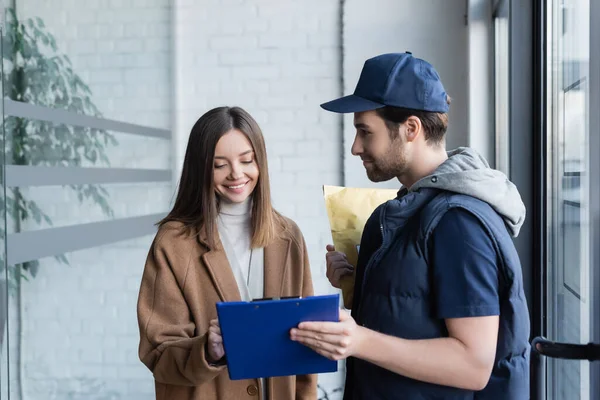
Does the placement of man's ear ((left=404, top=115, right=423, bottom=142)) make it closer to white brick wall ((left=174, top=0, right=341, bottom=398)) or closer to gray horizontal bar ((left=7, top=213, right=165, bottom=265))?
gray horizontal bar ((left=7, top=213, right=165, bottom=265))

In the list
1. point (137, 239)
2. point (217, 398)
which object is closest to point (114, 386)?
point (137, 239)

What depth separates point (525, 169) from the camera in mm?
2291

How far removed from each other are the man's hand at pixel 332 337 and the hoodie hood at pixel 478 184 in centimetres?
30

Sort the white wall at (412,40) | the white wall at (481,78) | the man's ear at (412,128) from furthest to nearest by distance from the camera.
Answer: the white wall at (412,40)
the white wall at (481,78)
the man's ear at (412,128)

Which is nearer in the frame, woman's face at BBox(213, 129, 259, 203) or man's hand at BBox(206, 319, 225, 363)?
man's hand at BBox(206, 319, 225, 363)

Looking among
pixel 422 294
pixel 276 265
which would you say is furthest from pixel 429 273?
pixel 276 265

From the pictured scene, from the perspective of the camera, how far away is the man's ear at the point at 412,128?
135 centimetres

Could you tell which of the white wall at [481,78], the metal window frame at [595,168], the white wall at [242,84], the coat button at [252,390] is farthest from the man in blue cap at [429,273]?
the white wall at [242,84]

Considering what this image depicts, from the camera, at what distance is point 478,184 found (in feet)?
4.09

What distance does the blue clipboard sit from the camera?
1213 millimetres

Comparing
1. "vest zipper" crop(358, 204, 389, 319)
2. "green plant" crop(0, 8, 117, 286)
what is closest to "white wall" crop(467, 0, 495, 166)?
"green plant" crop(0, 8, 117, 286)

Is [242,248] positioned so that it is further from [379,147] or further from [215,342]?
[379,147]

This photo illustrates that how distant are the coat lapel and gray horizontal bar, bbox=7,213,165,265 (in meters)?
0.92

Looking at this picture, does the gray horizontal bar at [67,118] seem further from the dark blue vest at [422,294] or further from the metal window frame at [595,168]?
the metal window frame at [595,168]
